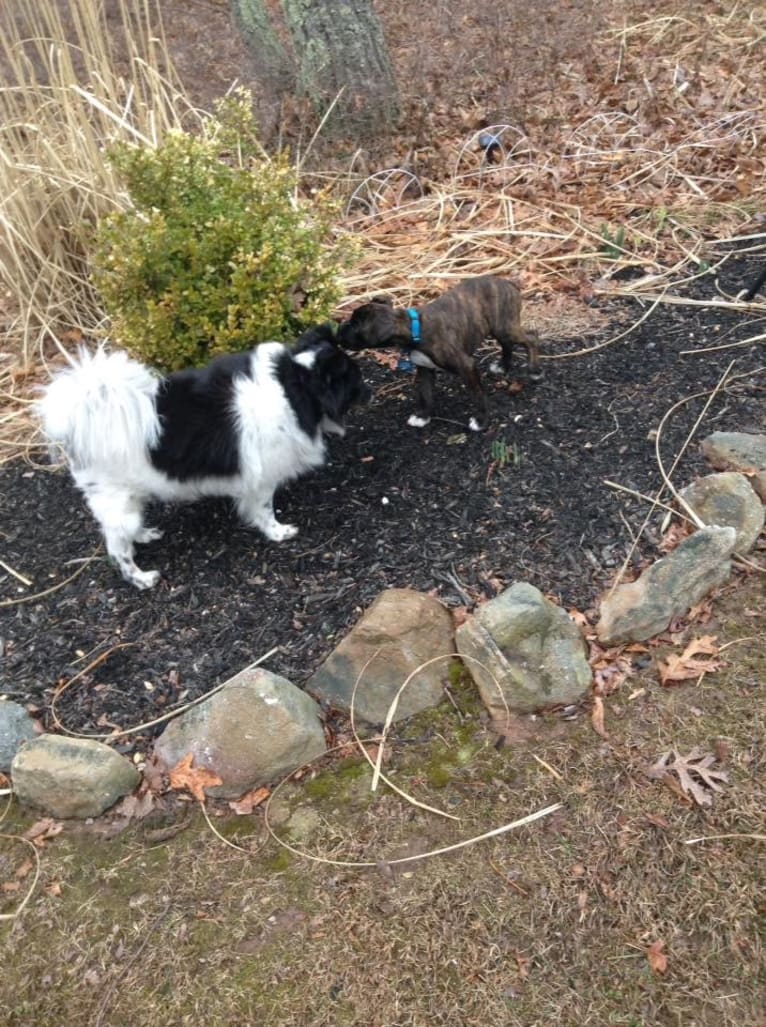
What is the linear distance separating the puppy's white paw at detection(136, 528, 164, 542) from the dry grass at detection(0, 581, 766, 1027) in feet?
4.33

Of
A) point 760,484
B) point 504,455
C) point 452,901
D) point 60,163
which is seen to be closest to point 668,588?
point 760,484

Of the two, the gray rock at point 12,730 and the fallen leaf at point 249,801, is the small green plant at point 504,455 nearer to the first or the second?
the fallen leaf at point 249,801

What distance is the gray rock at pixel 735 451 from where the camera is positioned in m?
3.33

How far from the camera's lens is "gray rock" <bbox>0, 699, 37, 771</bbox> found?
9.13 feet

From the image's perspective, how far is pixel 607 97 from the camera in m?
6.55

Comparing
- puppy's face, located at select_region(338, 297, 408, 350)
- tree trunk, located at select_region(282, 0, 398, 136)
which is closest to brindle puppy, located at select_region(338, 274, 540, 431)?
puppy's face, located at select_region(338, 297, 408, 350)

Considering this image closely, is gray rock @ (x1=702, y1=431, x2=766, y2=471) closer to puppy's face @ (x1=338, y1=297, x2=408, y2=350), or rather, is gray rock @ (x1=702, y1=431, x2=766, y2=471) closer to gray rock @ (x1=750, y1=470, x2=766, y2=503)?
gray rock @ (x1=750, y1=470, x2=766, y2=503)

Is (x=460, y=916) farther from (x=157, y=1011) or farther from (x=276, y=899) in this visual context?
(x=157, y=1011)

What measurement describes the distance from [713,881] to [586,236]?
13.7 ft

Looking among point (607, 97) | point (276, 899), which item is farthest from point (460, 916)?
point (607, 97)

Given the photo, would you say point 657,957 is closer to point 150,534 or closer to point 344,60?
point 150,534

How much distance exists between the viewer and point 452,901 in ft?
7.49

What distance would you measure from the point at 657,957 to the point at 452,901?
60cm

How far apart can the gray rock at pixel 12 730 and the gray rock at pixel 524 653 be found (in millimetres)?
1695
